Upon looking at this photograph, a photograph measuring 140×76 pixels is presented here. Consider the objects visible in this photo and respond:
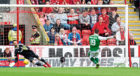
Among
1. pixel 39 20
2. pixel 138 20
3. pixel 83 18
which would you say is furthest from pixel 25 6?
pixel 138 20

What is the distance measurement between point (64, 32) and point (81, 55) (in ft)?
3.77

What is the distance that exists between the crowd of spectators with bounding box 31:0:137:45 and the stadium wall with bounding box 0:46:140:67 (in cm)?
24

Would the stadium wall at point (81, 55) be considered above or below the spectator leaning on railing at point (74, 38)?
below

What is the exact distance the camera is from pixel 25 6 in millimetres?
20969

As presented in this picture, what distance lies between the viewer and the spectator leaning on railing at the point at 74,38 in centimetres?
2125

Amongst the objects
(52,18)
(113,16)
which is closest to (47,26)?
(52,18)

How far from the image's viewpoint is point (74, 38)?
21.3 metres

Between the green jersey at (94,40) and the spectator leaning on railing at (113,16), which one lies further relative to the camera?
the spectator leaning on railing at (113,16)

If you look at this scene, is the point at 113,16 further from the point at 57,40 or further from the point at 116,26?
the point at 57,40

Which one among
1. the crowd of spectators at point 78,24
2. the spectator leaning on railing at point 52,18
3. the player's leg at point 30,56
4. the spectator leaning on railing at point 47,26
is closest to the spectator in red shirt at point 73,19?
the crowd of spectators at point 78,24

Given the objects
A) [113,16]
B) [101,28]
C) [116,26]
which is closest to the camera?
[101,28]

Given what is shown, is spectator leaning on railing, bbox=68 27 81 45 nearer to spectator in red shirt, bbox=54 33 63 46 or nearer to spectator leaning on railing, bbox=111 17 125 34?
spectator in red shirt, bbox=54 33 63 46

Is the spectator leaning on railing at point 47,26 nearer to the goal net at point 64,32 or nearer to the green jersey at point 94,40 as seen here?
the goal net at point 64,32

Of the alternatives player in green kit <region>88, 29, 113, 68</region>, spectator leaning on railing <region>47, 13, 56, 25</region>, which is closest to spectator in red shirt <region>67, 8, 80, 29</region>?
spectator leaning on railing <region>47, 13, 56, 25</region>
